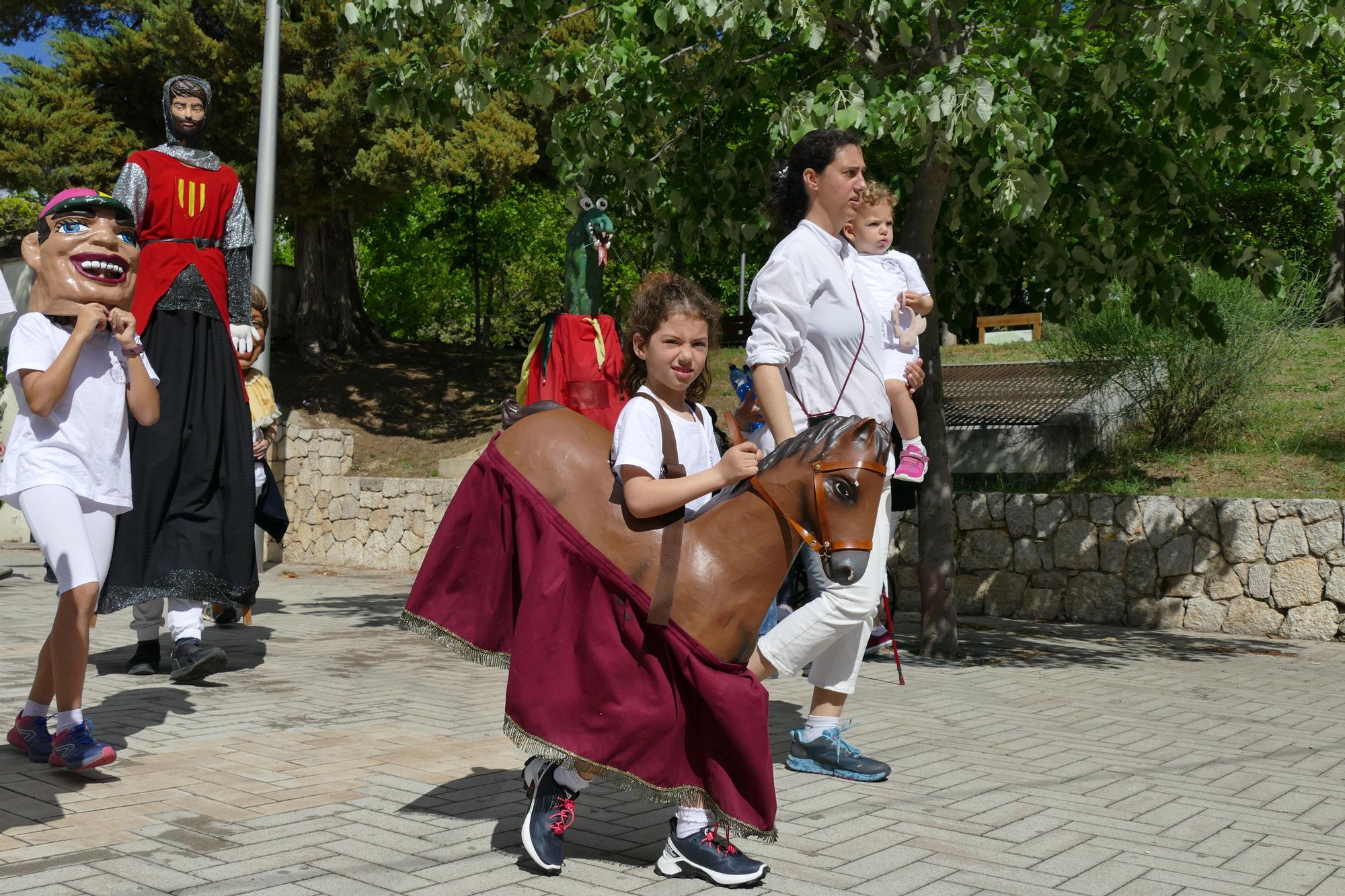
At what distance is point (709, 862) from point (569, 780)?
1.41 ft

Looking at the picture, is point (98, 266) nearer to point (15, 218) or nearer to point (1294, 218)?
point (1294, 218)

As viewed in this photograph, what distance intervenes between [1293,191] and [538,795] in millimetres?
26195

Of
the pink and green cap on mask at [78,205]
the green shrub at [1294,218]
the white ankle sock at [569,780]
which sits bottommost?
the white ankle sock at [569,780]

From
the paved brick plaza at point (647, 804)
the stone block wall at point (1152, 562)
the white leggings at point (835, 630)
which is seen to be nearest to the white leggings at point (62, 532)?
the paved brick plaza at point (647, 804)

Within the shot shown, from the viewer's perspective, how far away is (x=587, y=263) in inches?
253

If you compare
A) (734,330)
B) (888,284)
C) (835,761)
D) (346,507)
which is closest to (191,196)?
(888,284)

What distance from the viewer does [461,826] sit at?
12.6ft

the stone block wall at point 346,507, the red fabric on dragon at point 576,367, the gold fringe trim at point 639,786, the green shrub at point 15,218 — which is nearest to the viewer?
the gold fringe trim at point 639,786

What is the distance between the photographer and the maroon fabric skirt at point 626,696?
3225mm

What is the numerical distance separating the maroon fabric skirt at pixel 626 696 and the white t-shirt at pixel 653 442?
0.25 meters

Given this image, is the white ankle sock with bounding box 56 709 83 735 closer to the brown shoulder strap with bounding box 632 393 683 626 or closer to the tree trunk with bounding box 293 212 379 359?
the brown shoulder strap with bounding box 632 393 683 626

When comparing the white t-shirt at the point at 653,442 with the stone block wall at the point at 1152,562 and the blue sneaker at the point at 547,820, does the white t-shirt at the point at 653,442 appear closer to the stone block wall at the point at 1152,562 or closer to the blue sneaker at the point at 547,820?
the blue sneaker at the point at 547,820

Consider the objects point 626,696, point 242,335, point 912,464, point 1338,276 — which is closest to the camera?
point 626,696

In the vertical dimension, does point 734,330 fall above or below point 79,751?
above
